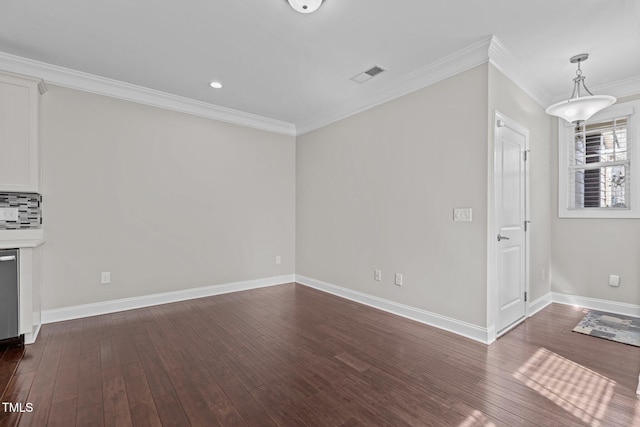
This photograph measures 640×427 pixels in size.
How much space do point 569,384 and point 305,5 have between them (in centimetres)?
336

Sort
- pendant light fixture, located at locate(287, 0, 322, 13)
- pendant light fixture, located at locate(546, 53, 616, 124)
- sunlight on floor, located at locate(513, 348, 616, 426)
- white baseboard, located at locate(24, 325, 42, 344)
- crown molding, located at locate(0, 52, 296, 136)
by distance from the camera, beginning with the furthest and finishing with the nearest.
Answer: crown molding, located at locate(0, 52, 296, 136) < white baseboard, located at locate(24, 325, 42, 344) < pendant light fixture, located at locate(546, 53, 616, 124) < pendant light fixture, located at locate(287, 0, 322, 13) < sunlight on floor, located at locate(513, 348, 616, 426)

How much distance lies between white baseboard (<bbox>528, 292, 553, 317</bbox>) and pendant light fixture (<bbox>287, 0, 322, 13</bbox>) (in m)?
3.95

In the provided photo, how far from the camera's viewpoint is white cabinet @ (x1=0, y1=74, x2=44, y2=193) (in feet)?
8.84

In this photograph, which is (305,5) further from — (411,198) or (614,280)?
(614,280)

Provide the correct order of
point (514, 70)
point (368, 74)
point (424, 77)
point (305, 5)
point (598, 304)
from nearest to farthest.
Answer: point (305, 5), point (514, 70), point (424, 77), point (368, 74), point (598, 304)

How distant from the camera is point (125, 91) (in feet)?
12.0

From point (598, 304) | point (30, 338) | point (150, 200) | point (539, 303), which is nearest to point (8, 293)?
point (30, 338)

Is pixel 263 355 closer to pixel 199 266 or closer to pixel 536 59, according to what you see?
pixel 199 266

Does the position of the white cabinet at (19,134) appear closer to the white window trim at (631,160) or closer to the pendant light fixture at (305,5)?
the pendant light fixture at (305,5)

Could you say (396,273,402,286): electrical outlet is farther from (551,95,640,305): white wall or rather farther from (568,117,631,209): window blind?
(568,117,631,209): window blind

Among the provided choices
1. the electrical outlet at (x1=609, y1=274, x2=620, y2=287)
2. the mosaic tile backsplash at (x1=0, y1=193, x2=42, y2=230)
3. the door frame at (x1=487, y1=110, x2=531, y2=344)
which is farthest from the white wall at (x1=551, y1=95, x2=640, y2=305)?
the mosaic tile backsplash at (x1=0, y1=193, x2=42, y2=230)

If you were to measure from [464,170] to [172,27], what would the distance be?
300 cm

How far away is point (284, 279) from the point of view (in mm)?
5133

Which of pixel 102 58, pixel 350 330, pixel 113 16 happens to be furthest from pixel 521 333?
pixel 102 58
